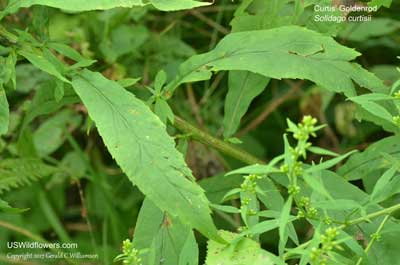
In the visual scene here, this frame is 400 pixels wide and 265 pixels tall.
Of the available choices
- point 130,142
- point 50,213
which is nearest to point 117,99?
point 130,142

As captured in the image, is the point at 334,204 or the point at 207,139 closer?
the point at 334,204

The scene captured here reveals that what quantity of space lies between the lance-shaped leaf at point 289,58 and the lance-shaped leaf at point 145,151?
0.85ft

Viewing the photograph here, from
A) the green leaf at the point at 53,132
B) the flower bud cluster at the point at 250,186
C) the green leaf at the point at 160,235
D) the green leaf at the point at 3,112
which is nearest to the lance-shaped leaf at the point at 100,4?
the green leaf at the point at 3,112

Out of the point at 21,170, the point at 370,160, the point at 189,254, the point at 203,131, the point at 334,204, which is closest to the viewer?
the point at 334,204

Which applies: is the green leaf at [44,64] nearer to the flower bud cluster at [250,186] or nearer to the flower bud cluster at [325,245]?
the flower bud cluster at [250,186]

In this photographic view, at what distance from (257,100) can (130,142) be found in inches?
82.4

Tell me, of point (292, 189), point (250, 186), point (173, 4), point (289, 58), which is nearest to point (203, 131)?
point (289, 58)

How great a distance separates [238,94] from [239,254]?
750 millimetres

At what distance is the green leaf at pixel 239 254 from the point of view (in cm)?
169

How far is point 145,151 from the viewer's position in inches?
71.4

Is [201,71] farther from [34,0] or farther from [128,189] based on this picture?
[128,189]

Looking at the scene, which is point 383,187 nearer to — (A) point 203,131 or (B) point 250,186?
(B) point 250,186

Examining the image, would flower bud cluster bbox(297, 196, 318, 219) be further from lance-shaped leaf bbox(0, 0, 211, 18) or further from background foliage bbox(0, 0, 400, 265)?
lance-shaped leaf bbox(0, 0, 211, 18)

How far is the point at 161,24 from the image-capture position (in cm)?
368
